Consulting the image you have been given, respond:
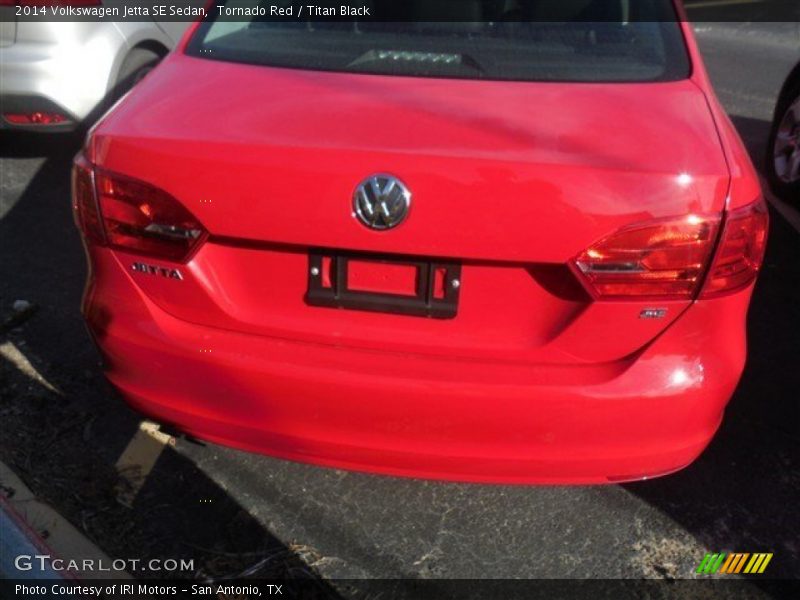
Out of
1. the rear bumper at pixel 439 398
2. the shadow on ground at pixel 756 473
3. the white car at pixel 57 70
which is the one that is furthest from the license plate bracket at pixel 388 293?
the white car at pixel 57 70

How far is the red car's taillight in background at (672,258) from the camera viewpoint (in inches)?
72.6

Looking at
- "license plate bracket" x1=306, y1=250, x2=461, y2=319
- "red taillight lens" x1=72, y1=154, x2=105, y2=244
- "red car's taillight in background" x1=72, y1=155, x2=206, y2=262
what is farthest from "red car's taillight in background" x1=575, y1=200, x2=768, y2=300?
"red taillight lens" x1=72, y1=154, x2=105, y2=244

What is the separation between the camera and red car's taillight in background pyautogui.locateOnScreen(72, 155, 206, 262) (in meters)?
1.98

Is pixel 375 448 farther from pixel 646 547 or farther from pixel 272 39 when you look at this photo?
pixel 272 39

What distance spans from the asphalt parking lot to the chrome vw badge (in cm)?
116

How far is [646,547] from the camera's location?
250 centimetres

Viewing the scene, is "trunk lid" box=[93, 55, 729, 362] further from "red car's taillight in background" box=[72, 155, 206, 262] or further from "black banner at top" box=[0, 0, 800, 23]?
"black banner at top" box=[0, 0, 800, 23]

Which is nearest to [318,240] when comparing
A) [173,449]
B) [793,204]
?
[173,449]

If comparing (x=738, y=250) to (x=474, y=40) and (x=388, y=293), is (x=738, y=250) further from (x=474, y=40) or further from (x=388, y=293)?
(x=474, y=40)

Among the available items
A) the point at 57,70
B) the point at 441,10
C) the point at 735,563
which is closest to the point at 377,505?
the point at 735,563

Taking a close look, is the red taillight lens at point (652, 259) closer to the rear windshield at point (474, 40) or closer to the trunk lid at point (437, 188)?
the trunk lid at point (437, 188)

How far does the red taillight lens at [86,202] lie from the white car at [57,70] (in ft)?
8.61

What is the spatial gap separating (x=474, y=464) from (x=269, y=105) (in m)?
1.08

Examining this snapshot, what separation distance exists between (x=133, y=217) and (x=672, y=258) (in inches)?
52.5
